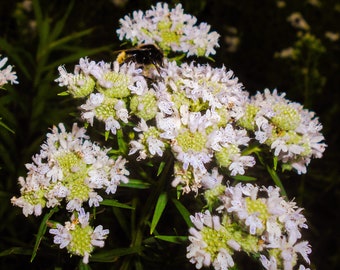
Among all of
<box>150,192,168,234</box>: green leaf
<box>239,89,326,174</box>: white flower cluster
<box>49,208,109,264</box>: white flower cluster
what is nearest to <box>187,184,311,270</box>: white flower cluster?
<box>150,192,168,234</box>: green leaf

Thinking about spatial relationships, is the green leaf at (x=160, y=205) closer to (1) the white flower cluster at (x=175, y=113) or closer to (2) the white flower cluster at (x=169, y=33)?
(1) the white flower cluster at (x=175, y=113)

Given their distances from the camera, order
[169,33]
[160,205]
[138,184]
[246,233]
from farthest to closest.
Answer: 1. [169,33]
2. [138,184]
3. [160,205]
4. [246,233]

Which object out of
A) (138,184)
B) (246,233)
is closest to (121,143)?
(138,184)

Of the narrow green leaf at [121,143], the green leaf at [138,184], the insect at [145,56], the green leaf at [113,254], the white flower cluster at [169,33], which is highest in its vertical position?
the white flower cluster at [169,33]

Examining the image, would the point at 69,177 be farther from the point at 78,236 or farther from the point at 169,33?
the point at 169,33

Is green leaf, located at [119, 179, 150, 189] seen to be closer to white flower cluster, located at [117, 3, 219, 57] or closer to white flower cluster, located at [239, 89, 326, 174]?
white flower cluster, located at [239, 89, 326, 174]

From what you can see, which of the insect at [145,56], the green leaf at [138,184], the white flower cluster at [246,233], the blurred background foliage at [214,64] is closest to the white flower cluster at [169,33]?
the insect at [145,56]
